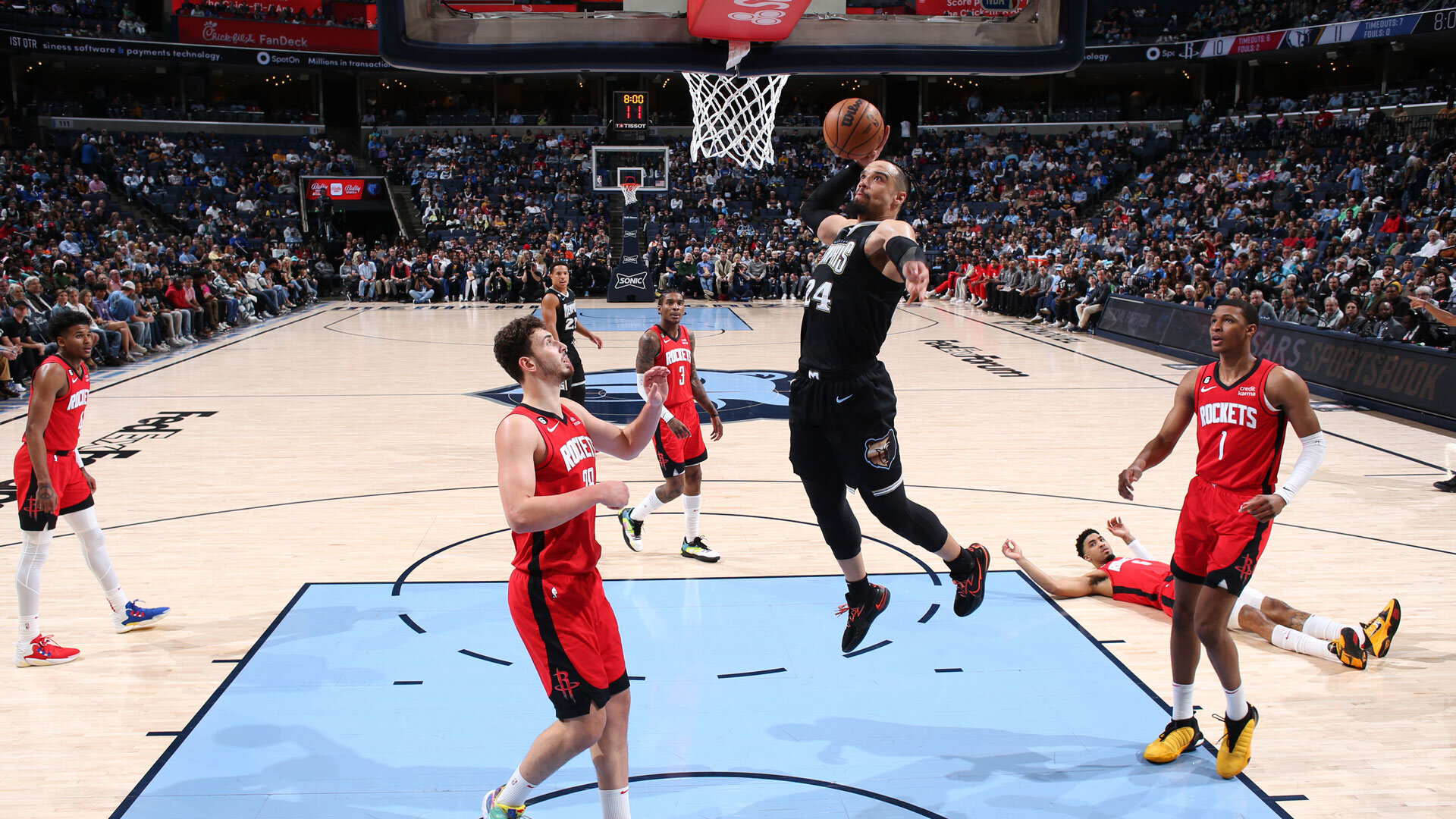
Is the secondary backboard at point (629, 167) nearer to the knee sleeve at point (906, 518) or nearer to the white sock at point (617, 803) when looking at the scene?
the knee sleeve at point (906, 518)

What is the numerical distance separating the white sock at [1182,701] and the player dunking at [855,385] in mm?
873

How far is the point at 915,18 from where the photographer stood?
6.99 metres

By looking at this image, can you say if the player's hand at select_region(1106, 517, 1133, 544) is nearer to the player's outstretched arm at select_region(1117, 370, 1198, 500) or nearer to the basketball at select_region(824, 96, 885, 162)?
the player's outstretched arm at select_region(1117, 370, 1198, 500)

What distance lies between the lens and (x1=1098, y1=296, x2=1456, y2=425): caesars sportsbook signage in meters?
11.1

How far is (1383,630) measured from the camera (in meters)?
5.27

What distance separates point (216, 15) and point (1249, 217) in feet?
106

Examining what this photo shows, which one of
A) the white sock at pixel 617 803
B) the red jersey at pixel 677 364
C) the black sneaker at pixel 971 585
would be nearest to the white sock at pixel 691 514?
the red jersey at pixel 677 364

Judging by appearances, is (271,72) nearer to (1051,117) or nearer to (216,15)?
(216,15)

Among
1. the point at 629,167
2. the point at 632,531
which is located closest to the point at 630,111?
the point at 629,167

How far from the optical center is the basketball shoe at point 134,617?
220 inches

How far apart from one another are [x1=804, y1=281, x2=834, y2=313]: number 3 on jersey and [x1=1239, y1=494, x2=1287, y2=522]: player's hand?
1796 mm

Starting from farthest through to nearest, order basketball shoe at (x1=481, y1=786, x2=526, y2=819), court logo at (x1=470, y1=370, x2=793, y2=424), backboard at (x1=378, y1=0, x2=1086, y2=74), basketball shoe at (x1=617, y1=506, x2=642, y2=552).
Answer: court logo at (x1=470, y1=370, x2=793, y2=424) < basketball shoe at (x1=617, y1=506, x2=642, y2=552) < backboard at (x1=378, y1=0, x2=1086, y2=74) < basketball shoe at (x1=481, y1=786, x2=526, y2=819)

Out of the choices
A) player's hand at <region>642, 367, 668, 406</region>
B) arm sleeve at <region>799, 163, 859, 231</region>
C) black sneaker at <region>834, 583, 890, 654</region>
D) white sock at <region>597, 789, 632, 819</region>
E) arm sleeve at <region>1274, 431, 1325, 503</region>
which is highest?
arm sleeve at <region>799, 163, 859, 231</region>

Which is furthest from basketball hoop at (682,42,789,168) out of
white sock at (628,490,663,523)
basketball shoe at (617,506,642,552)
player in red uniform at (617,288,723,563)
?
basketball shoe at (617,506,642,552)
